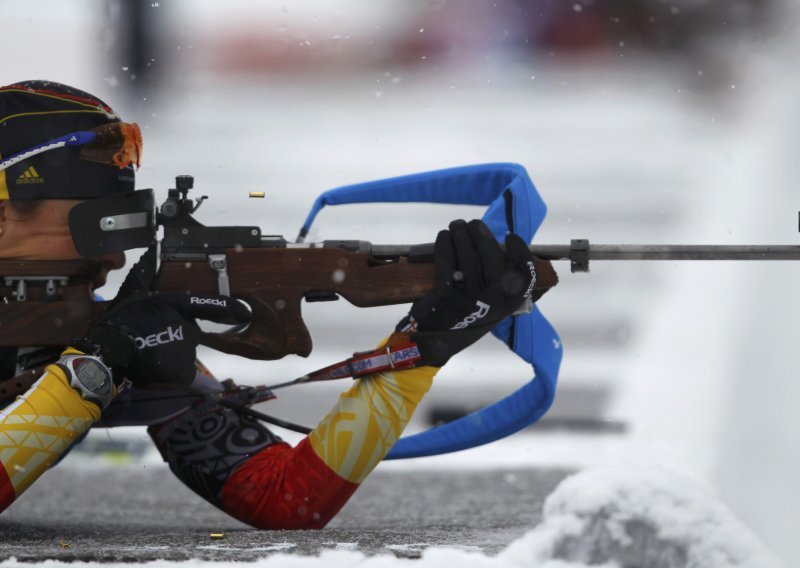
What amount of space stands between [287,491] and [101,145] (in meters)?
0.89

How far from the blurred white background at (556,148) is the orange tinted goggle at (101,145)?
103 inches

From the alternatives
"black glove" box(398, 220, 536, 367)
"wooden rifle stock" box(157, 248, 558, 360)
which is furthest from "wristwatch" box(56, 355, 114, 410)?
"black glove" box(398, 220, 536, 367)

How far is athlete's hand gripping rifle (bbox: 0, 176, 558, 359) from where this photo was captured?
267cm

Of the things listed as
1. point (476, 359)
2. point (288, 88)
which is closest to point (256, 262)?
point (476, 359)

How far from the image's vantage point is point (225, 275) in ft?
8.86

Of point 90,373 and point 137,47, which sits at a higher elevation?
point 137,47

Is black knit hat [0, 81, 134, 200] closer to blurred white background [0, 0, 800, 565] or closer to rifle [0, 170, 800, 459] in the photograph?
rifle [0, 170, 800, 459]

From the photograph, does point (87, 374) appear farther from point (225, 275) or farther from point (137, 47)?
point (137, 47)

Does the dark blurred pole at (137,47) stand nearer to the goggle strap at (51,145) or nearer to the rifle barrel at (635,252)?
the goggle strap at (51,145)

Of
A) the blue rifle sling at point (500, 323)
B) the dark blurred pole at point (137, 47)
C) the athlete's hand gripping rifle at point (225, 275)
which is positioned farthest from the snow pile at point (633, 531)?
the dark blurred pole at point (137, 47)

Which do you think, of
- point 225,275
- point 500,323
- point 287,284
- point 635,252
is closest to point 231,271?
point 225,275

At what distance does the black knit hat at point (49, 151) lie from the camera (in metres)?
2.74

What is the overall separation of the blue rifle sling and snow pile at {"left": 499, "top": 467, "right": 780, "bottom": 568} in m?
1.12

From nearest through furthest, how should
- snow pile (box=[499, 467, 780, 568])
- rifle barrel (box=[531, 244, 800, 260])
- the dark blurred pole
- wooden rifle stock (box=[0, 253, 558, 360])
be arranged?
1. snow pile (box=[499, 467, 780, 568])
2. wooden rifle stock (box=[0, 253, 558, 360])
3. rifle barrel (box=[531, 244, 800, 260])
4. the dark blurred pole
